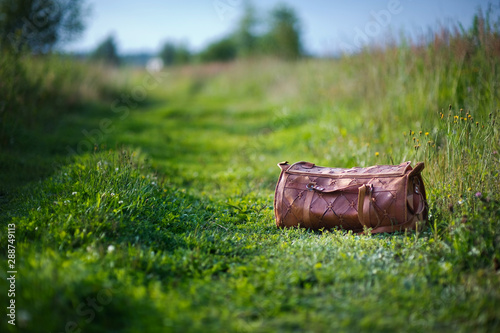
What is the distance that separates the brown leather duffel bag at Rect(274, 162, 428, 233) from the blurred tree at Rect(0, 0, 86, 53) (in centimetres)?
1009

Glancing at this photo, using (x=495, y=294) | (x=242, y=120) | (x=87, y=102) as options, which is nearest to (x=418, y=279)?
(x=495, y=294)

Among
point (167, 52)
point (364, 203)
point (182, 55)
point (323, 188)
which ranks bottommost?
point (364, 203)

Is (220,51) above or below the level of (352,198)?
above

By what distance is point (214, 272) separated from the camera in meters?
2.76

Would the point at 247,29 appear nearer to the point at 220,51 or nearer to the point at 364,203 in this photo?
the point at 220,51

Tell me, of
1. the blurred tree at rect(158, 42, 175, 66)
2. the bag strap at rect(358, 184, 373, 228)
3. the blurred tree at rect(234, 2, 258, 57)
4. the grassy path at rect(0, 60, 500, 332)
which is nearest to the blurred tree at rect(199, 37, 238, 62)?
the blurred tree at rect(234, 2, 258, 57)

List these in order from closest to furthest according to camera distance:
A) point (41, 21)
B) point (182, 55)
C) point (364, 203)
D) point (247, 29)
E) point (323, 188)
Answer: point (364, 203) → point (323, 188) → point (41, 21) → point (247, 29) → point (182, 55)

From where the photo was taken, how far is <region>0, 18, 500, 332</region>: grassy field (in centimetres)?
215

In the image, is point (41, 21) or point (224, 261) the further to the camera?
point (41, 21)

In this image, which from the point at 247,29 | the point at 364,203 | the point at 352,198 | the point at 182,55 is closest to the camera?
the point at 364,203

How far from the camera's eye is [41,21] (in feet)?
42.5

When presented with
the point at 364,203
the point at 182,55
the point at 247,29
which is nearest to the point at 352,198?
the point at 364,203

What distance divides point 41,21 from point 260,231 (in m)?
13.3

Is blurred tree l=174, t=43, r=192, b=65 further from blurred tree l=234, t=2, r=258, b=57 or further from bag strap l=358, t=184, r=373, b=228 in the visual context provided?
bag strap l=358, t=184, r=373, b=228
